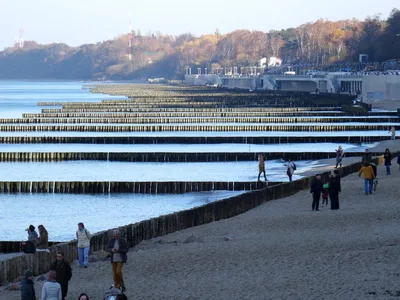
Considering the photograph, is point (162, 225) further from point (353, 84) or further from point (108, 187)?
point (353, 84)

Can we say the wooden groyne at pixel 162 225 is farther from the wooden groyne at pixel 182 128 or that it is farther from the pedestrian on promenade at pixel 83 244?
the wooden groyne at pixel 182 128

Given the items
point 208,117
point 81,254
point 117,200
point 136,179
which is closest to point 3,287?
point 81,254

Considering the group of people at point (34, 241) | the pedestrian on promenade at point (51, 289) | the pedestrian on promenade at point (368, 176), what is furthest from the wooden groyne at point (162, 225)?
the pedestrian on promenade at point (51, 289)

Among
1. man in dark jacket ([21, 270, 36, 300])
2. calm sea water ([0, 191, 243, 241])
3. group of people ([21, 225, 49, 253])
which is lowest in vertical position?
calm sea water ([0, 191, 243, 241])

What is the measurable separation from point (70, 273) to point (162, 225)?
1034cm

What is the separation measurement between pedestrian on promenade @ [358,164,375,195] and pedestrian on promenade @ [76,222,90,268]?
11.7m

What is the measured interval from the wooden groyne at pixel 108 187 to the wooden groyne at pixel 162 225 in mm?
7226

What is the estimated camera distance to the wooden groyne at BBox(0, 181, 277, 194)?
143ft

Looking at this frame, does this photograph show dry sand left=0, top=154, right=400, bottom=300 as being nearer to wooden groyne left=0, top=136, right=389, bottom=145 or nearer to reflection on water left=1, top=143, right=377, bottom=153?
reflection on water left=1, top=143, right=377, bottom=153

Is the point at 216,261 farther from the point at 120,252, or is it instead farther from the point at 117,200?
the point at 117,200

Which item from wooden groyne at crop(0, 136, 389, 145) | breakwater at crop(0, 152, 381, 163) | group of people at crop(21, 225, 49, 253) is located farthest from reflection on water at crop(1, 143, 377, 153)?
group of people at crop(21, 225, 49, 253)

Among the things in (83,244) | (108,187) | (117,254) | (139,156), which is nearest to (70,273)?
(117,254)

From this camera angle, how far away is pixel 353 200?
31984 mm

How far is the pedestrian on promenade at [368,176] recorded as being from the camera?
30.9 metres
